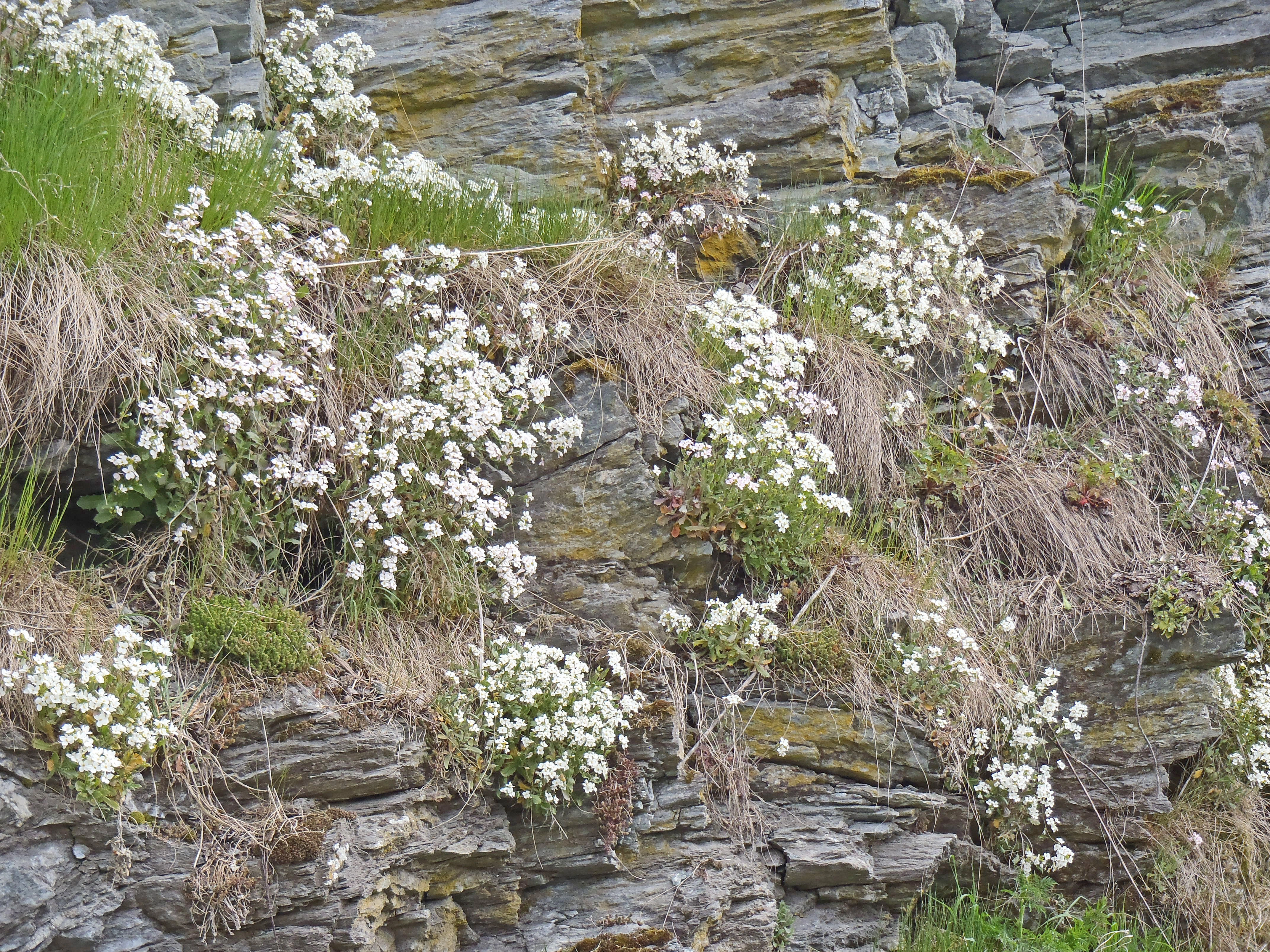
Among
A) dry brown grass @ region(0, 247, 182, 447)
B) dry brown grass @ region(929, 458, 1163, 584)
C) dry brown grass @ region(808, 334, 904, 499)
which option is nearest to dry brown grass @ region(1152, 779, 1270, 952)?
dry brown grass @ region(929, 458, 1163, 584)

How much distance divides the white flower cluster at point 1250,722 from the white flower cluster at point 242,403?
14.1 ft

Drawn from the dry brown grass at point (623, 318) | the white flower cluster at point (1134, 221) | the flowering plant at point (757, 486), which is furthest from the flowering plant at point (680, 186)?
the white flower cluster at point (1134, 221)

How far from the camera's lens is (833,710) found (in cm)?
421

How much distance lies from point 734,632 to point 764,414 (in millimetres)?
1143

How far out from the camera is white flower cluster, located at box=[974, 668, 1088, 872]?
435cm

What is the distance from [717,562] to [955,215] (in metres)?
3.00

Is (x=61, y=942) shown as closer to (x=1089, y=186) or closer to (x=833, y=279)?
(x=833, y=279)

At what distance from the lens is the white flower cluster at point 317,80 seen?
5730 mm

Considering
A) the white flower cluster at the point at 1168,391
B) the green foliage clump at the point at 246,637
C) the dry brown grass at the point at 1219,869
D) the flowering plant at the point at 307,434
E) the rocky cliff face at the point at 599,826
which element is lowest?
the dry brown grass at the point at 1219,869

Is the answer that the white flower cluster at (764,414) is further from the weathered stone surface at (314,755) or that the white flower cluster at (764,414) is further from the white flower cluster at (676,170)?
the weathered stone surface at (314,755)

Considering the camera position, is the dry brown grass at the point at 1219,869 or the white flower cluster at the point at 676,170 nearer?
the dry brown grass at the point at 1219,869

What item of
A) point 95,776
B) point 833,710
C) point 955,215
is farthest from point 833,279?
point 95,776

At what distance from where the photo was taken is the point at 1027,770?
4348 millimetres

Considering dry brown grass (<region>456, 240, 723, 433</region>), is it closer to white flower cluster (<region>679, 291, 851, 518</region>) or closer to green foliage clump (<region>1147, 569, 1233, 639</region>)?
white flower cluster (<region>679, 291, 851, 518</region>)
